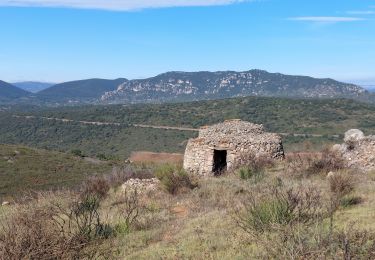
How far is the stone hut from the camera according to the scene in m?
15.5

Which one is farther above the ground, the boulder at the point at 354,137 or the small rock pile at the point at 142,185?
the boulder at the point at 354,137

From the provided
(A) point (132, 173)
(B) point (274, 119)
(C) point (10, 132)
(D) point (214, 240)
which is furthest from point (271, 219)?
(C) point (10, 132)

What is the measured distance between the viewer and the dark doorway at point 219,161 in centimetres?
1584

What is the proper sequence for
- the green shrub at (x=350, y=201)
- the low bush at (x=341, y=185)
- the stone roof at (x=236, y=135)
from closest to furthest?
the green shrub at (x=350, y=201) < the low bush at (x=341, y=185) < the stone roof at (x=236, y=135)

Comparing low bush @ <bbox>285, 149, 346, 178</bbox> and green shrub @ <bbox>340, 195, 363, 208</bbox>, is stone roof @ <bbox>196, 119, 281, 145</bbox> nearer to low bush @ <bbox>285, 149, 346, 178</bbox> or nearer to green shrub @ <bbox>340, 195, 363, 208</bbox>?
low bush @ <bbox>285, 149, 346, 178</bbox>

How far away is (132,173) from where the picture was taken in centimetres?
1712

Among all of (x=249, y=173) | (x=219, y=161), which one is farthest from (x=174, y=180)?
(x=219, y=161)

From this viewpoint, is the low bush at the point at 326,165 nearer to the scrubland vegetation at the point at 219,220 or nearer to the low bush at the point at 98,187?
the scrubland vegetation at the point at 219,220

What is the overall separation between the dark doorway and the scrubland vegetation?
1.18 meters

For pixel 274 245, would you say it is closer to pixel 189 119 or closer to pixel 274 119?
pixel 274 119

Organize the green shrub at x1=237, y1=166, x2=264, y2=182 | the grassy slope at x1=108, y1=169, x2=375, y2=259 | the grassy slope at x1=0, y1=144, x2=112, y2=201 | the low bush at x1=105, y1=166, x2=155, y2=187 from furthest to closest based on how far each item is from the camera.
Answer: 1. the grassy slope at x1=0, y1=144, x2=112, y2=201
2. the low bush at x1=105, y1=166, x2=155, y2=187
3. the green shrub at x1=237, y1=166, x2=264, y2=182
4. the grassy slope at x1=108, y1=169, x2=375, y2=259

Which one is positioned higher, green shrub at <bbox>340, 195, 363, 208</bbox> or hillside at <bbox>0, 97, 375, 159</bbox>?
green shrub at <bbox>340, 195, 363, 208</bbox>

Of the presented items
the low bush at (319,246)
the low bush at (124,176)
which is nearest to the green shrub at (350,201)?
the low bush at (319,246)

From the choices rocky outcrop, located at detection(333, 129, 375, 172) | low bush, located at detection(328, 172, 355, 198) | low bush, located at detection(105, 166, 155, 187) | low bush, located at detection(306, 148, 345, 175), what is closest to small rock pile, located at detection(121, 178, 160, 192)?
low bush, located at detection(105, 166, 155, 187)
